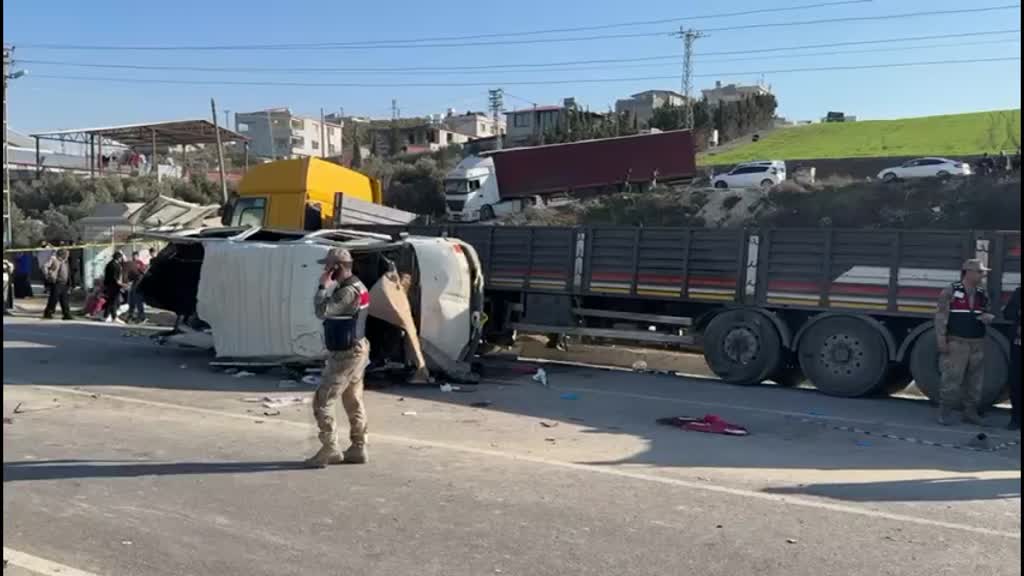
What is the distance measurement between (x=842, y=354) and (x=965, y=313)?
2062mm

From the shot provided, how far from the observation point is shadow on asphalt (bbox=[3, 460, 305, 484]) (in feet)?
21.0

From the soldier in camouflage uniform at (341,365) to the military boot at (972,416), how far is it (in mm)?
6335

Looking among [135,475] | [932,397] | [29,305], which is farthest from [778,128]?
[135,475]

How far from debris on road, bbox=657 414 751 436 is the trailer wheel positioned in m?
2.68

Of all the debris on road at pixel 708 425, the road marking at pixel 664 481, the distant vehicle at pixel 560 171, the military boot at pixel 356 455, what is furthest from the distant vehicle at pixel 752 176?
the military boot at pixel 356 455

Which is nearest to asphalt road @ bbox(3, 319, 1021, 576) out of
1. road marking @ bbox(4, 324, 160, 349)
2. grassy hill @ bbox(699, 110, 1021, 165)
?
road marking @ bbox(4, 324, 160, 349)

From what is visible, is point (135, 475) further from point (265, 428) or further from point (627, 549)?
point (627, 549)

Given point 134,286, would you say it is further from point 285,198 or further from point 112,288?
point 285,198

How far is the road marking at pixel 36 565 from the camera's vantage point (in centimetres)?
452

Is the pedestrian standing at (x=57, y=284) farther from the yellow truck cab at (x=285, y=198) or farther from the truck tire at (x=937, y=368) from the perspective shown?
the truck tire at (x=937, y=368)

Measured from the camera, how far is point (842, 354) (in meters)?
11.2

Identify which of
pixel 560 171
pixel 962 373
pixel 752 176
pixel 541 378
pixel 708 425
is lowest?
pixel 541 378

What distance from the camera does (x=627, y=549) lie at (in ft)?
16.3

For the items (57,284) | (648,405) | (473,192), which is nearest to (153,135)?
(473,192)
